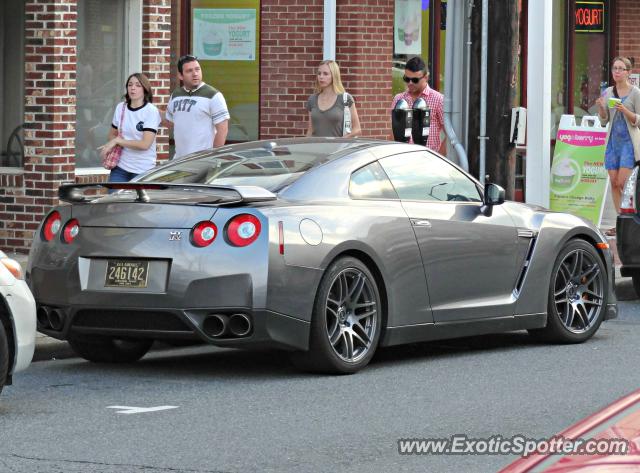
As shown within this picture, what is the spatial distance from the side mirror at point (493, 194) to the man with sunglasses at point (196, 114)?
340 cm

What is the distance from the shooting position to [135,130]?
12664 mm

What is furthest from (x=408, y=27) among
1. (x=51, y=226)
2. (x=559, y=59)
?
(x=51, y=226)

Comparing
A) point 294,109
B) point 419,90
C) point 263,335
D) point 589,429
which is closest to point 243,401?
point 263,335

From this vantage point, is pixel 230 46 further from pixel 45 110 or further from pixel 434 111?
pixel 434 111

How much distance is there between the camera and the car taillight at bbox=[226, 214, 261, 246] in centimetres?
840

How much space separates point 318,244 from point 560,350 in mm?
2344

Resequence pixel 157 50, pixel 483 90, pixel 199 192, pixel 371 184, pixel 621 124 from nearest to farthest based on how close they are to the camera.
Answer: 1. pixel 199 192
2. pixel 371 184
3. pixel 483 90
4. pixel 157 50
5. pixel 621 124

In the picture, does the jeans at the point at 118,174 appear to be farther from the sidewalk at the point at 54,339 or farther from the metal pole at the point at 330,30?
the metal pole at the point at 330,30

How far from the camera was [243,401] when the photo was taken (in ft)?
26.3

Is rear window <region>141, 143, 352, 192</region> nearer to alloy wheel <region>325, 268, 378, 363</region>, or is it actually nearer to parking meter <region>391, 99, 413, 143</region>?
alloy wheel <region>325, 268, 378, 363</region>

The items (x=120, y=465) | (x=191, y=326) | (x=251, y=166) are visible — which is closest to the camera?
(x=120, y=465)

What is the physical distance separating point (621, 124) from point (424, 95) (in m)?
3.30

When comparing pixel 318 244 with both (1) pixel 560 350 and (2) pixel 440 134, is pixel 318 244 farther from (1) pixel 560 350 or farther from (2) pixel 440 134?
(2) pixel 440 134

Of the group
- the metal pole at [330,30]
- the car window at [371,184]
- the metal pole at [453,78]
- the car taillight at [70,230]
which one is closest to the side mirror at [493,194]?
the car window at [371,184]
